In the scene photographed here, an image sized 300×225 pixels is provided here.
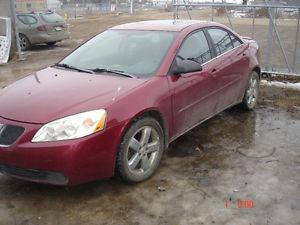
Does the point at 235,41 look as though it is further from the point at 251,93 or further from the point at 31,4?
the point at 31,4

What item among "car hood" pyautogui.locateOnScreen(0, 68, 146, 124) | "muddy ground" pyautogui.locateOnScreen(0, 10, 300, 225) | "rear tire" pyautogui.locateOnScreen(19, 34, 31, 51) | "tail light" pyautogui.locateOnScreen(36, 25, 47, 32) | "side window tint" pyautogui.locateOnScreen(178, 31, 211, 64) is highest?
"side window tint" pyautogui.locateOnScreen(178, 31, 211, 64)

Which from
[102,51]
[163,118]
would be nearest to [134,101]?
[163,118]

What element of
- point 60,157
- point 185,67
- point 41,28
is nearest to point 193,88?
point 185,67

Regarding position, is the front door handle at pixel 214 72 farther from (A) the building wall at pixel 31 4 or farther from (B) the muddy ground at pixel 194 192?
(A) the building wall at pixel 31 4

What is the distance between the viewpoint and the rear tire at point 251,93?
6.75 m

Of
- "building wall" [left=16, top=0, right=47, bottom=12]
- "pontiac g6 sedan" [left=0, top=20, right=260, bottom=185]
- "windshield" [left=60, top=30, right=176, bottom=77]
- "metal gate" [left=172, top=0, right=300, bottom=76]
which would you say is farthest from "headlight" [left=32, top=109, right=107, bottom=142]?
"building wall" [left=16, top=0, right=47, bottom=12]

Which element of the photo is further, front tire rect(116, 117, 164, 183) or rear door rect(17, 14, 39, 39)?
rear door rect(17, 14, 39, 39)

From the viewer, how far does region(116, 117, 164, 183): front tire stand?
4059 millimetres

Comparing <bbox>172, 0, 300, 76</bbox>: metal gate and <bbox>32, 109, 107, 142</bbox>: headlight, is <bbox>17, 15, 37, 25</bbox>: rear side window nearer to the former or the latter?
<bbox>172, 0, 300, 76</bbox>: metal gate

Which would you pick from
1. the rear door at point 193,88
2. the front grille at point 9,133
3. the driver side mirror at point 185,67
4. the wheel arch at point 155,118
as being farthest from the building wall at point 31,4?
the front grille at point 9,133

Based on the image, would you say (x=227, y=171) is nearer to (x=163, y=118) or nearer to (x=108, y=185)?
(x=163, y=118)

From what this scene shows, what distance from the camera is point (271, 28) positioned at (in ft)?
31.6

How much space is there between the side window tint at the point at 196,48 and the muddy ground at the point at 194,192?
109 cm

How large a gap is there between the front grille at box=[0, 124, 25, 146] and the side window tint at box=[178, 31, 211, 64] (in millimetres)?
2033
